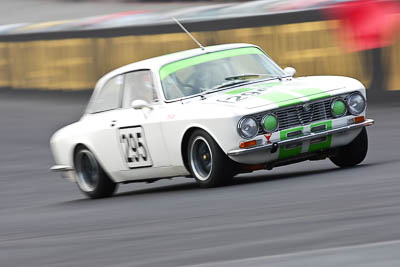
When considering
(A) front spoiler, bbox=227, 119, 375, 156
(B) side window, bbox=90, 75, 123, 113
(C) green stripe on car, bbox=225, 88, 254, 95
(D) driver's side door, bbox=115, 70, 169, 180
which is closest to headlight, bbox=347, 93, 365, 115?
(A) front spoiler, bbox=227, 119, 375, 156

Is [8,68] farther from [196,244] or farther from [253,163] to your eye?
[196,244]

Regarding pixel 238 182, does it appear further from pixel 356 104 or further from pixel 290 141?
pixel 356 104

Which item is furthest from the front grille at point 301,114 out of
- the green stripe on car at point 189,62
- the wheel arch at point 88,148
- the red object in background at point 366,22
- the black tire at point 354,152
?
the red object in background at point 366,22

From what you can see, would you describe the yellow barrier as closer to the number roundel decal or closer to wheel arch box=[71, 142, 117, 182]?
wheel arch box=[71, 142, 117, 182]

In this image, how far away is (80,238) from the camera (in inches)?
265

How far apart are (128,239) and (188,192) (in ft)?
8.71

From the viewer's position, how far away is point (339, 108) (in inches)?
337

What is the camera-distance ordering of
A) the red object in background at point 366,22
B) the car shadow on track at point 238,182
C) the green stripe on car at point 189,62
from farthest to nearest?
the red object in background at point 366,22, the green stripe on car at point 189,62, the car shadow on track at point 238,182

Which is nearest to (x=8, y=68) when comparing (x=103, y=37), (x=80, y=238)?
(x=103, y=37)

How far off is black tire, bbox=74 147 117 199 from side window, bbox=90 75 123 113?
0.45 metres

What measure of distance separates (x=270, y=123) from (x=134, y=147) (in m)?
1.60

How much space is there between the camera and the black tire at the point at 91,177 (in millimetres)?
10047

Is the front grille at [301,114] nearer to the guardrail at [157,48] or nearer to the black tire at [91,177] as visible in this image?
the black tire at [91,177]

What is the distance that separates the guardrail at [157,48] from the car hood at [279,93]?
6.23 m
